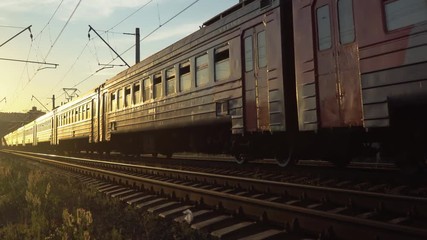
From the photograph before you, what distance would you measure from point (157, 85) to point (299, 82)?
Result: 22.8 feet

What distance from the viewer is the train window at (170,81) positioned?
1275 cm

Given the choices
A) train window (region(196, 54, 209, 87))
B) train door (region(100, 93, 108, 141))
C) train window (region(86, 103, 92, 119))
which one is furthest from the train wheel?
train window (region(86, 103, 92, 119))

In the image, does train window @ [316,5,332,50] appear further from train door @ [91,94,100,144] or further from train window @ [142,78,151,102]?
train door @ [91,94,100,144]

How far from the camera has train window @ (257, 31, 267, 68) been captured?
8.92m

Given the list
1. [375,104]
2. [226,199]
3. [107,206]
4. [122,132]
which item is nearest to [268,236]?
[226,199]

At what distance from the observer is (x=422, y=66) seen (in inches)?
217

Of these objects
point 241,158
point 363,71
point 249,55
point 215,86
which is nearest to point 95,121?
point 241,158

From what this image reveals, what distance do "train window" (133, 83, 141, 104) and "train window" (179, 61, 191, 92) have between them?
3500 millimetres

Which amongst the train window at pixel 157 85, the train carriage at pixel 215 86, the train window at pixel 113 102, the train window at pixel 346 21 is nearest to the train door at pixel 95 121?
the train window at pixel 113 102

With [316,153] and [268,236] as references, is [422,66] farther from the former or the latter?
[316,153]

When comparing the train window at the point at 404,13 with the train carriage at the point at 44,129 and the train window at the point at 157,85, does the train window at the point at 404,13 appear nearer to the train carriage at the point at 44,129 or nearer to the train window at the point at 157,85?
the train window at the point at 157,85

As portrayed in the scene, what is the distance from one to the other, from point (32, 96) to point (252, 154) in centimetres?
4241

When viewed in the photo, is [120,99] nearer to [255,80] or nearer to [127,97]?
[127,97]

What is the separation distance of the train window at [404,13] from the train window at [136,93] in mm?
10525
